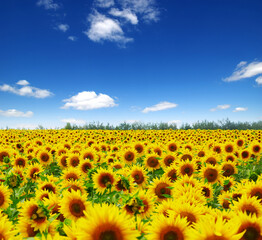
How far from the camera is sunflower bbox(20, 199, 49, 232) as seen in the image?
2.32 meters

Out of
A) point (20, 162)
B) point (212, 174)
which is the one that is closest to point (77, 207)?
point (212, 174)

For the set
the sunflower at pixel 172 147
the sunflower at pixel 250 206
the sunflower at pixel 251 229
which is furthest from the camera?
the sunflower at pixel 172 147

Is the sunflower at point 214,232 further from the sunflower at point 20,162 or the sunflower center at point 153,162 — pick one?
the sunflower at point 20,162

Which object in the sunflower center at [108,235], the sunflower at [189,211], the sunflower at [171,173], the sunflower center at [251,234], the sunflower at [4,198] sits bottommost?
the sunflower at [4,198]

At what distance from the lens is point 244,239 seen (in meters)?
1.80

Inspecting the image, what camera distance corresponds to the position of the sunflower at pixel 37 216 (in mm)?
2322

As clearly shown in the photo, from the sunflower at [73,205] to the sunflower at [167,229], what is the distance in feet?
3.89

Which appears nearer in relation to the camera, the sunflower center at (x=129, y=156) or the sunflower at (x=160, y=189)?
the sunflower at (x=160, y=189)

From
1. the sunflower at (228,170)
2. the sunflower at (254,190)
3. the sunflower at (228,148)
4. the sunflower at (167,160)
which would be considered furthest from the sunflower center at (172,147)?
the sunflower at (254,190)

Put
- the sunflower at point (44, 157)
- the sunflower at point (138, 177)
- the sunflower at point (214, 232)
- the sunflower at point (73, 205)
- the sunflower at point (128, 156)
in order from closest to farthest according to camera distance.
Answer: the sunflower at point (214, 232), the sunflower at point (73, 205), the sunflower at point (138, 177), the sunflower at point (128, 156), the sunflower at point (44, 157)

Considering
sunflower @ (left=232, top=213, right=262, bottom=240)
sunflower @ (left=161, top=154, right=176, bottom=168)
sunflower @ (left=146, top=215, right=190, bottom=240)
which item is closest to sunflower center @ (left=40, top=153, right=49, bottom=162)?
sunflower @ (left=161, top=154, right=176, bottom=168)

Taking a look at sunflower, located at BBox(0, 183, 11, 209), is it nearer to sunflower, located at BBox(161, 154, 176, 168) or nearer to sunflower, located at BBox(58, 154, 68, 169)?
sunflower, located at BBox(58, 154, 68, 169)

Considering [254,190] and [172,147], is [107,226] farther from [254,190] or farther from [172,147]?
[172,147]

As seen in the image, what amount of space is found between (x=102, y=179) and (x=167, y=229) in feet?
6.98
